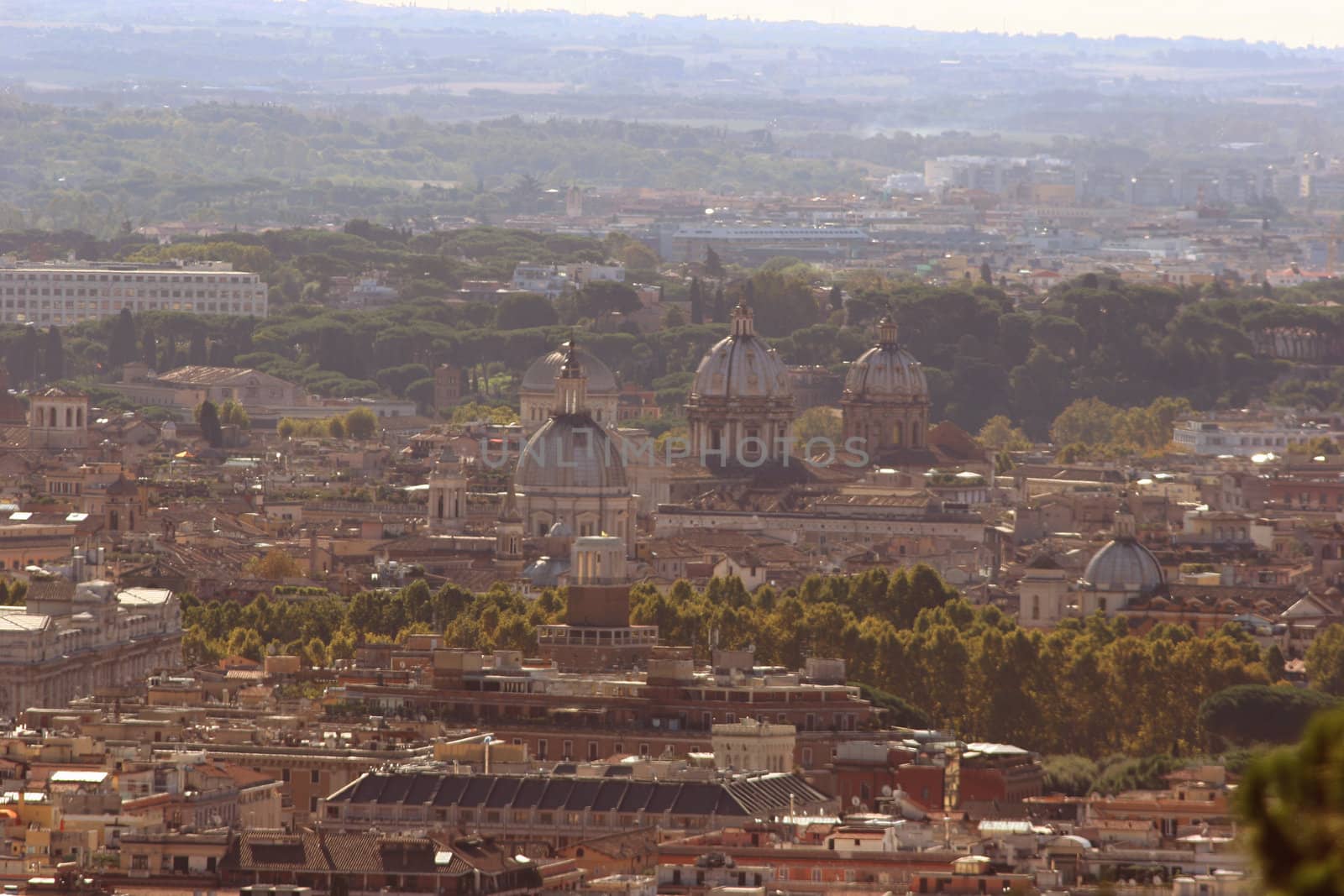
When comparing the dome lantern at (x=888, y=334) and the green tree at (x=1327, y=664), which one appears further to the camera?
the dome lantern at (x=888, y=334)

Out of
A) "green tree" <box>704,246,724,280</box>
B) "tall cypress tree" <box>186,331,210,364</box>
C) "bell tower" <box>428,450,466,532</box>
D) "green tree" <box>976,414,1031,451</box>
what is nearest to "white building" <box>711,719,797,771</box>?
"bell tower" <box>428,450,466,532</box>

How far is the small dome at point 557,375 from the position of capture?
118938 mm

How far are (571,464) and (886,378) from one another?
26.6 m

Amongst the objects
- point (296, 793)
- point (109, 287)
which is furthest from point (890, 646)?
point (109, 287)

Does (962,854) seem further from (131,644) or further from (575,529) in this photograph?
(575,529)

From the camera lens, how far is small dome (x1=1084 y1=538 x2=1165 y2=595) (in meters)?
79.7

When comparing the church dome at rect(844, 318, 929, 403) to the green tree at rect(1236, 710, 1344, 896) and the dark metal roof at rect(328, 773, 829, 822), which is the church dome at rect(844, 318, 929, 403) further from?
the green tree at rect(1236, 710, 1344, 896)

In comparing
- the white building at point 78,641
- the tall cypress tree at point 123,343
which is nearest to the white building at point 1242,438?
the tall cypress tree at point 123,343

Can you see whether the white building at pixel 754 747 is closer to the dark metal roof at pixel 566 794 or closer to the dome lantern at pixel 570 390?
the dark metal roof at pixel 566 794

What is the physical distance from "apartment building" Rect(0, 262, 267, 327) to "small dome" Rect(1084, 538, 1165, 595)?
98.1 meters

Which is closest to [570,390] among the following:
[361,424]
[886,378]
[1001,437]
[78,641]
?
[886,378]

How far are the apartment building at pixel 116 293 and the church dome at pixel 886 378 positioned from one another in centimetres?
5516

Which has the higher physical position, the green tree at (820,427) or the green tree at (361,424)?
the green tree at (820,427)

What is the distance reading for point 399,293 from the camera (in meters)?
184
